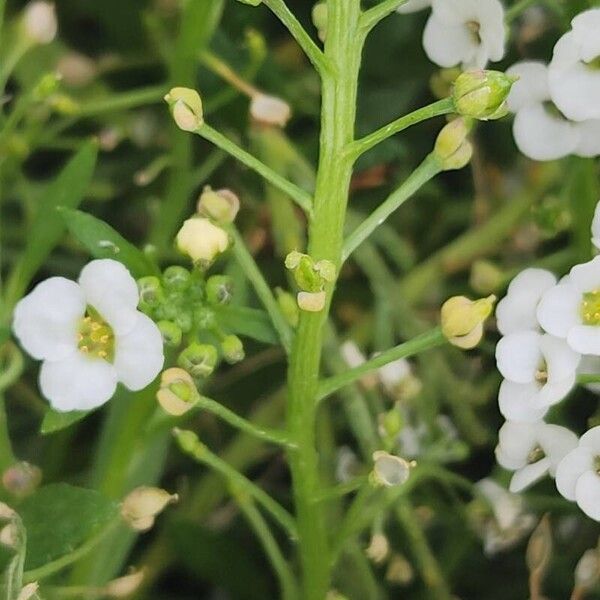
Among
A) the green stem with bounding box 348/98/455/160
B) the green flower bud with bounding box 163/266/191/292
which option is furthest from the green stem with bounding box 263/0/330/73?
the green flower bud with bounding box 163/266/191/292

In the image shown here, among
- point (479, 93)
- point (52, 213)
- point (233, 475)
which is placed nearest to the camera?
point (479, 93)

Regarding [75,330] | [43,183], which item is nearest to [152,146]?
[43,183]

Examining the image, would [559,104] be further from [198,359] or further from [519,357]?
[198,359]

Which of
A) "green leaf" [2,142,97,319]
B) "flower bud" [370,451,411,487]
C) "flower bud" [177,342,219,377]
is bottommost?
"flower bud" [370,451,411,487]

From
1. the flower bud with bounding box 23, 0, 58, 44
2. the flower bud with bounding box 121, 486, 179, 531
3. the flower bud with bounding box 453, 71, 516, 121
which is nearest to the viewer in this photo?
the flower bud with bounding box 453, 71, 516, 121

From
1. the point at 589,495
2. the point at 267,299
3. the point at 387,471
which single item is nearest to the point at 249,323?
the point at 267,299

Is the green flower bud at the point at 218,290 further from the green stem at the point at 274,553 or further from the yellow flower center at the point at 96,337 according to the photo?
the green stem at the point at 274,553

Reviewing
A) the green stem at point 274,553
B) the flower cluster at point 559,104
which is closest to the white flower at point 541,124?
the flower cluster at point 559,104

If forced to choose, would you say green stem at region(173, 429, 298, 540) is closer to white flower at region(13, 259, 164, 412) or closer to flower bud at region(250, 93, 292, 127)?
white flower at region(13, 259, 164, 412)
